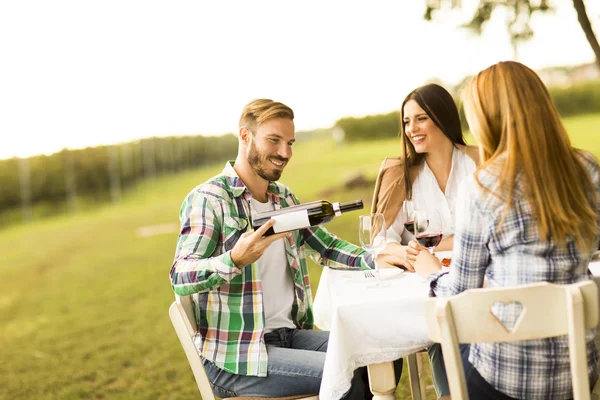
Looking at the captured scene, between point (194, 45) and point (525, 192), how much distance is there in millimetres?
11728

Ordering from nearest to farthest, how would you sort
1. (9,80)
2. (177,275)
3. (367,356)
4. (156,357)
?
1. (367,356)
2. (177,275)
3. (156,357)
4. (9,80)

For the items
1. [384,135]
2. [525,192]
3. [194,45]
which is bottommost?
[384,135]

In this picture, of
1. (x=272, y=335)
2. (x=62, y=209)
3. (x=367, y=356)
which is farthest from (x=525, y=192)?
(x=62, y=209)

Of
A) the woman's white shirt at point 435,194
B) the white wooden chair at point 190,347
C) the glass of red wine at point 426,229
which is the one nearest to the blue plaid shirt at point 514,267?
the glass of red wine at point 426,229

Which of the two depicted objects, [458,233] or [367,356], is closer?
[458,233]

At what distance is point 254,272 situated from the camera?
1872 millimetres

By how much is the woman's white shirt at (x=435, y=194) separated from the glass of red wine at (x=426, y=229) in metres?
0.53

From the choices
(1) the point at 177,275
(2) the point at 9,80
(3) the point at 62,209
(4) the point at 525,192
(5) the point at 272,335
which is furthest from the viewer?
(3) the point at 62,209

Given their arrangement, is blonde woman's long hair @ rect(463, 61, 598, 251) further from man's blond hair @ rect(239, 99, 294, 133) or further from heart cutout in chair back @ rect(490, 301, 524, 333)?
man's blond hair @ rect(239, 99, 294, 133)

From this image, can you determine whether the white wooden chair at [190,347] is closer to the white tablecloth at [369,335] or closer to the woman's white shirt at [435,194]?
the white tablecloth at [369,335]

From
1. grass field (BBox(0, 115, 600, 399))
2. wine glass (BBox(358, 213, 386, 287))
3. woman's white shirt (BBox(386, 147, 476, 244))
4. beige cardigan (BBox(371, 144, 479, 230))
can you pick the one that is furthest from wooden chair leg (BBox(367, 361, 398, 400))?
grass field (BBox(0, 115, 600, 399))

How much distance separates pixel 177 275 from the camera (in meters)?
1.78

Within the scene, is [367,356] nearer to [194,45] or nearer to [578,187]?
[578,187]

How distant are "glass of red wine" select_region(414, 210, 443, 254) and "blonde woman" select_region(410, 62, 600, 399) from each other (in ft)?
1.40
